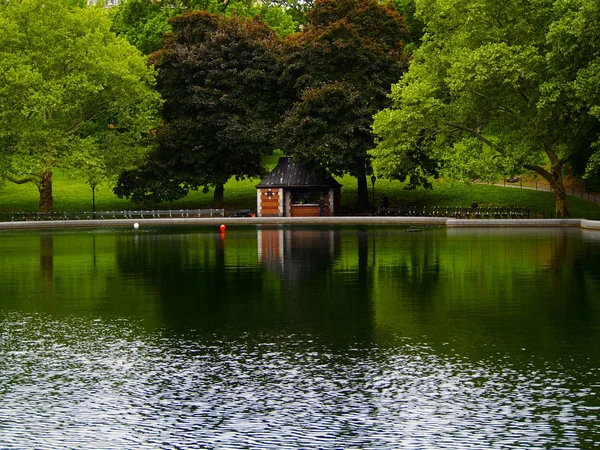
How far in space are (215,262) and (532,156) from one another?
1221 inches

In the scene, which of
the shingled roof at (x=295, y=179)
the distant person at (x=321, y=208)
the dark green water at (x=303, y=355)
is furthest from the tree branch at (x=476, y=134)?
the dark green water at (x=303, y=355)

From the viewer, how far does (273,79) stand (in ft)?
274

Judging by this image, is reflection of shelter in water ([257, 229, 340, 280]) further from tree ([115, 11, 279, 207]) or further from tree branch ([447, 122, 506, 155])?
tree ([115, 11, 279, 207])

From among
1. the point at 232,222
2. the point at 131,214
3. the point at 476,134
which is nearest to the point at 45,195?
the point at 131,214

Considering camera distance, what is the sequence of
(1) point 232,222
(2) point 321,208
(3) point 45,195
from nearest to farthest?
(1) point 232,222
(3) point 45,195
(2) point 321,208

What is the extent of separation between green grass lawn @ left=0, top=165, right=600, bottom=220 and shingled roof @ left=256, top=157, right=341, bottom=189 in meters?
3.60

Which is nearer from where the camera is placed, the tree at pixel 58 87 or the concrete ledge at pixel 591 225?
the concrete ledge at pixel 591 225

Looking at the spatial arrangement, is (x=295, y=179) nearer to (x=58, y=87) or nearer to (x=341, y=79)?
(x=341, y=79)

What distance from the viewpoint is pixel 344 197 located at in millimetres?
88438

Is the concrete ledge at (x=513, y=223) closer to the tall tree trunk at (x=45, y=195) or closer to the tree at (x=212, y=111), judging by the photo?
the tree at (x=212, y=111)

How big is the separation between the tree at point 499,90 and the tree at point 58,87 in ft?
74.3

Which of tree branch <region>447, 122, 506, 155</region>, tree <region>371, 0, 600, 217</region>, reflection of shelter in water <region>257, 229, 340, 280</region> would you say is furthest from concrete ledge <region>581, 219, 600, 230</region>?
reflection of shelter in water <region>257, 229, 340, 280</region>

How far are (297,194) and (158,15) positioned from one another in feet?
116

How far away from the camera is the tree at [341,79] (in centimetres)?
7694
